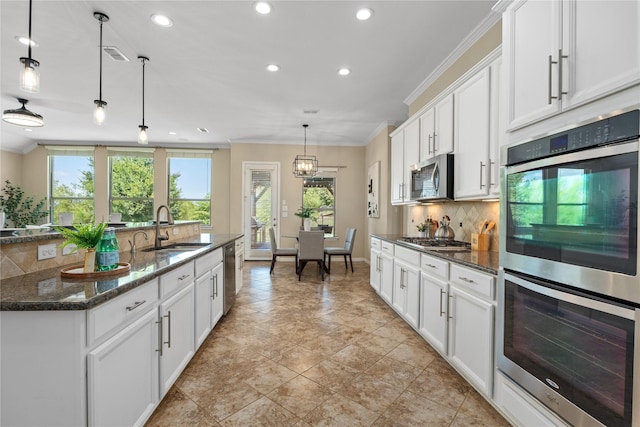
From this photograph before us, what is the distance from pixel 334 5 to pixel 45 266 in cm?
267

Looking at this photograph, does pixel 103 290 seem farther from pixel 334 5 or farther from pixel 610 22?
pixel 334 5

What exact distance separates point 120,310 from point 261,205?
19.2 feet

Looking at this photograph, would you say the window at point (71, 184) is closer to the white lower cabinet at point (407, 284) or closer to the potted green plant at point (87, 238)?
the potted green plant at point (87, 238)

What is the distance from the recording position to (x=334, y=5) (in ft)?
7.91

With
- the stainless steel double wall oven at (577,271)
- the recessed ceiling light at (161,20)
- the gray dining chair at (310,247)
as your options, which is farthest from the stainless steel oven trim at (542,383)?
the gray dining chair at (310,247)

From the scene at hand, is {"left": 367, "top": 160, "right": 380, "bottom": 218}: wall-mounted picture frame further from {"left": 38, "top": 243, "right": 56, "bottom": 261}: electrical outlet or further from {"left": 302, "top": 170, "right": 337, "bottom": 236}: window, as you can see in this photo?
{"left": 38, "top": 243, "right": 56, "bottom": 261}: electrical outlet

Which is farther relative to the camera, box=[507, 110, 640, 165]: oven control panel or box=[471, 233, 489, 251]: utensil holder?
box=[471, 233, 489, 251]: utensil holder

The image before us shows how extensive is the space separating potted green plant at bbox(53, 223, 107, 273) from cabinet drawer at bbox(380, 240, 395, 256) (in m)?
2.75

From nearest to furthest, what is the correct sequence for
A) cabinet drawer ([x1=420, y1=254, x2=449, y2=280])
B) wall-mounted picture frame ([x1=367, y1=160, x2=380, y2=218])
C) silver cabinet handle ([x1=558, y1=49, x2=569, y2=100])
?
1. silver cabinet handle ([x1=558, y1=49, x2=569, y2=100])
2. cabinet drawer ([x1=420, y1=254, x2=449, y2=280])
3. wall-mounted picture frame ([x1=367, y1=160, x2=380, y2=218])

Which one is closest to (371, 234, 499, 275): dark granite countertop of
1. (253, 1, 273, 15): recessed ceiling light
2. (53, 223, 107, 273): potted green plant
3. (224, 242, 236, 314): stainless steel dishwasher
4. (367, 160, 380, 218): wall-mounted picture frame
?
(224, 242, 236, 314): stainless steel dishwasher

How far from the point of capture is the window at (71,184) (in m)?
7.27

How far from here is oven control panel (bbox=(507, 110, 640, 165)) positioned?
1.01m

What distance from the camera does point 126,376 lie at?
54.3 inches

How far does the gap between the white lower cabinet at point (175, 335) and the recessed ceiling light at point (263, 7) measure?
2.25 m
